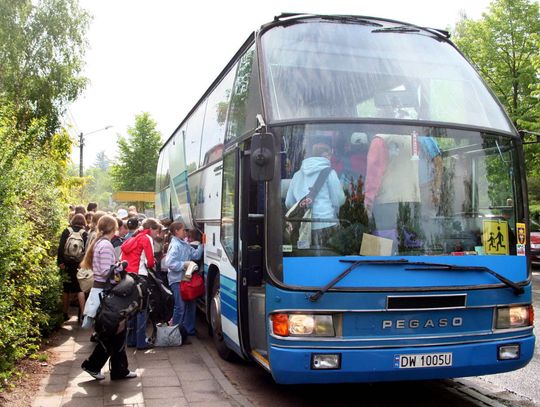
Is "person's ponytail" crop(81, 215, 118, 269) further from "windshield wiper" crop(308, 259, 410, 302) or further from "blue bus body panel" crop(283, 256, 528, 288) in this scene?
"windshield wiper" crop(308, 259, 410, 302)

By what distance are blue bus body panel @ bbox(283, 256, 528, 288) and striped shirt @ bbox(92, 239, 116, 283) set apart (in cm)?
304

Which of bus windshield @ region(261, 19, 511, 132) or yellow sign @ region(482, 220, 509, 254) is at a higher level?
bus windshield @ region(261, 19, 511, 132)

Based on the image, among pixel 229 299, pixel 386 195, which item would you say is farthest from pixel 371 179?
pixel 229 299

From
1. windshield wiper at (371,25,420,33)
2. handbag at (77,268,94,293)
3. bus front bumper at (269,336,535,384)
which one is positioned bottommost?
bus front bumper at (269,336,535,384)

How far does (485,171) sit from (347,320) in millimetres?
2079

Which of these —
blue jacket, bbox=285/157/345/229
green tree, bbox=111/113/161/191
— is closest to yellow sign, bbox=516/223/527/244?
blue jacket, bbox=285/157/345/229

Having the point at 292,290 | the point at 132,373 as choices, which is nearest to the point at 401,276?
the point at 292,290

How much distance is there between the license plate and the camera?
4.91 meters

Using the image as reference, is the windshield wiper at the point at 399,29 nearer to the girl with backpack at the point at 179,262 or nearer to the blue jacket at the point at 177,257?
the girl with backpack at the point at 179,262

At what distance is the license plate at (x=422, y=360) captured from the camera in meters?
4.91

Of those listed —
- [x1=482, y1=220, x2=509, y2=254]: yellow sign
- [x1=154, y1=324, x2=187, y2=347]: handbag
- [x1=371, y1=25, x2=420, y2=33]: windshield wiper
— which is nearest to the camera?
[x1=482, y1=220, x2=509, y2=254]: yellow sign

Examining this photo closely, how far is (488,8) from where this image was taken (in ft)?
91.9

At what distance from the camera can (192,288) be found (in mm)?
8445

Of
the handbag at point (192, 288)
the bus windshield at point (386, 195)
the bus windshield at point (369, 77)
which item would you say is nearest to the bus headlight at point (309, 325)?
the bus windshield at point (386, 195)
